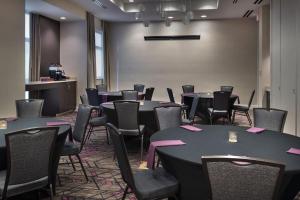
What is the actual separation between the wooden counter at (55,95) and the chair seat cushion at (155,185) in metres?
6.05

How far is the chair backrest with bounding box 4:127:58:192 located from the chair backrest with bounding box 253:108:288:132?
2589mm

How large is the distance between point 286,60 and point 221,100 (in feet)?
5.72

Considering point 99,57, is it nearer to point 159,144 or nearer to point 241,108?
point 241,108

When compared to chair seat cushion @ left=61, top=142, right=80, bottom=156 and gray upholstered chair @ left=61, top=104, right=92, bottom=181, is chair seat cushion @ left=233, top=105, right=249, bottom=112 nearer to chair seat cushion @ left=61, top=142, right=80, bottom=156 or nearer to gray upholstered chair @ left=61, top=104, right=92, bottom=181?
gray upholstered chair @ left=61, top=104, right=92, bottom=181

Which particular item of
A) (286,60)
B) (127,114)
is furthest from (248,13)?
(127,114)

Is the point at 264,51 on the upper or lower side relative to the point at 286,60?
upper

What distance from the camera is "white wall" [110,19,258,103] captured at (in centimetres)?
1157

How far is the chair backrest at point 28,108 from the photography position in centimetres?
468

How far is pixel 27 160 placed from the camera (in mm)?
2486

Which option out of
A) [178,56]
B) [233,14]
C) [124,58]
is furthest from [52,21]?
[233,14]

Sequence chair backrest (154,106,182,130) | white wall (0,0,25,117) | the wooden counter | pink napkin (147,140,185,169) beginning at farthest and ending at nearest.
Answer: the wooden counter
white wall (0,0,25,117)
chair backrest (154,106,182,130)
pink napkin (147,140,185,169)

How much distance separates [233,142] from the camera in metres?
2.70

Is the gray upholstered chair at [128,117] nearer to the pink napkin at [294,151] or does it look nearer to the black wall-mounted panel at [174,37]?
the pink napkin at [294,151]

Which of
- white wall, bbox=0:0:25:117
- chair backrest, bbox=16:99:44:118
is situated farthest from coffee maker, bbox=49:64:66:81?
chair backrest, bbox=16:99:44:118
